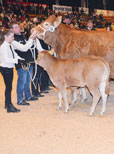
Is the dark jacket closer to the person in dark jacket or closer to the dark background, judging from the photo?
the person in dark jacket

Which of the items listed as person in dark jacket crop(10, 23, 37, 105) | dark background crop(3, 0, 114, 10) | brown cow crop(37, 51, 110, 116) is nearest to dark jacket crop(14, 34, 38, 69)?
person in dark jacket crop(10, 23, 37, 105)

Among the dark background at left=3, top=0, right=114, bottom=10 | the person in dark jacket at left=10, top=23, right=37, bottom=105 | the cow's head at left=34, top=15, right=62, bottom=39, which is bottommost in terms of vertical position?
the person in dark jacket at left=10, top=23, right=37, bottom=105

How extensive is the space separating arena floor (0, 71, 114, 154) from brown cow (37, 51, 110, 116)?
0.37 metres

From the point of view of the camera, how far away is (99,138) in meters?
3.88

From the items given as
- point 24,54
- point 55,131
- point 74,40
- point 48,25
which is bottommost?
point 55,131

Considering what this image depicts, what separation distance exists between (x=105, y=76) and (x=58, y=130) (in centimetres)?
145

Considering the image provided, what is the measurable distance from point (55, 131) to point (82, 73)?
4.38 feet

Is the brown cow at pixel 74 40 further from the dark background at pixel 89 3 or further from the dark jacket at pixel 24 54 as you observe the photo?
the dark background at pixel 89 3

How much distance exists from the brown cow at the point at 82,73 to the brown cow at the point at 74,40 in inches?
32.7

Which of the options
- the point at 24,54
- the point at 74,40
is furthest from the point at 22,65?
the point at 74,40

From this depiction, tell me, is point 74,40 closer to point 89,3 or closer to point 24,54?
point 24,54

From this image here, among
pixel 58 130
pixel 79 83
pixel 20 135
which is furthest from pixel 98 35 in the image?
pixel 20 135

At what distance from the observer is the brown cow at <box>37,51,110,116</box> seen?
Answer: 15.7ft

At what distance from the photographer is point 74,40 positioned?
6.03 metres
